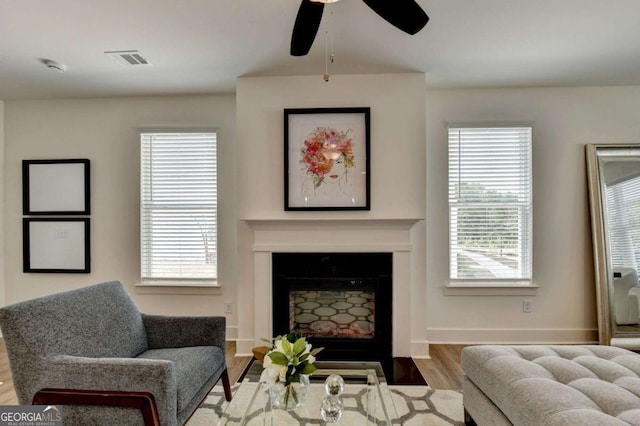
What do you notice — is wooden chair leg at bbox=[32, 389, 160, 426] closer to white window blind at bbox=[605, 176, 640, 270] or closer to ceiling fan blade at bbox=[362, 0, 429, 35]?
ceiling fan blade at bbox=[362, 0, 429, 35]

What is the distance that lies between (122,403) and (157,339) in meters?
0.74

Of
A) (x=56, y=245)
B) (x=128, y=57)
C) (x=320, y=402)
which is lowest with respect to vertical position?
(x=320, y=402)

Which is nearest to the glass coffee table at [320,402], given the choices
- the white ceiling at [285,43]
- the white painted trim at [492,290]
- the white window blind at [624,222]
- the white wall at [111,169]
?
the white painted trim at [492,290]

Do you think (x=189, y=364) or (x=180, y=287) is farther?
(x=180, y=287)

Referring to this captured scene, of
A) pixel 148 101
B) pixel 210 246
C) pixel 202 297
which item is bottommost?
pixel 202 297

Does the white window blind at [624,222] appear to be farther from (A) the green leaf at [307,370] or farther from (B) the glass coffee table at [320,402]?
(A) the green leaf at [307,370]

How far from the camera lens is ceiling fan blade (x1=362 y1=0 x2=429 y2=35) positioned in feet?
4.77

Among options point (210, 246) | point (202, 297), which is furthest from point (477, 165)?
point (202, 297)

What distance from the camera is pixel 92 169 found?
144 inches

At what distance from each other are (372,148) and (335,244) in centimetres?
96

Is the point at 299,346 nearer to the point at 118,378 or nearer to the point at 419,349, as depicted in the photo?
the point at 118,378

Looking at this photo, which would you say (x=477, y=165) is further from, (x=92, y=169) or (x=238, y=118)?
(x=92, y=169)

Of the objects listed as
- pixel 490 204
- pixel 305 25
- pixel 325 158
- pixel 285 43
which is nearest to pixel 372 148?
pixel 325 158

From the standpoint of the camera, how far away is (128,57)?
9.08 feet
